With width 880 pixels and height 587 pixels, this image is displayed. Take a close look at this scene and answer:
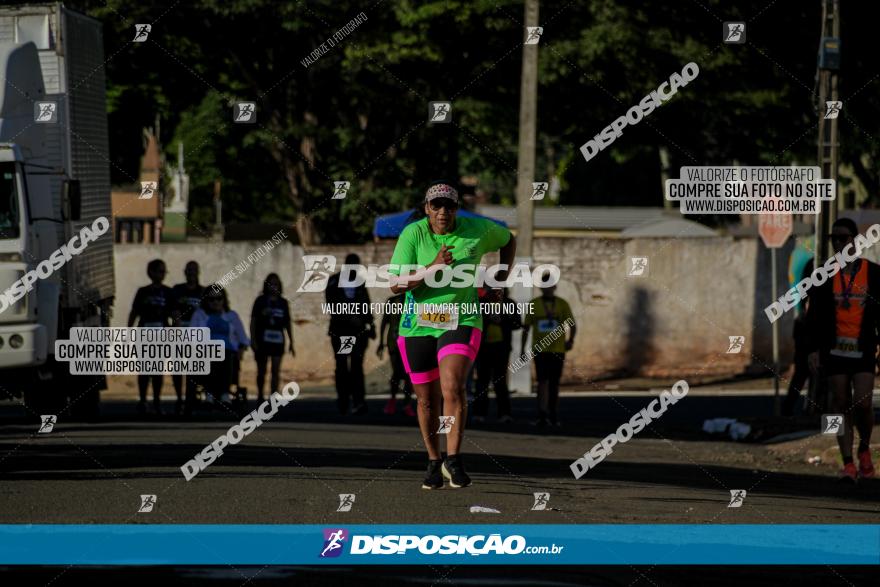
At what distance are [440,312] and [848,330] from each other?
397 centimetres

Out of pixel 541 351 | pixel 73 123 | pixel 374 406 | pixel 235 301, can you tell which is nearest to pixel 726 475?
pixel 541 351

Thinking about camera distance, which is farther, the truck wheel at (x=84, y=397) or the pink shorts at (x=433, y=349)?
the truck wheel at (x=84, y=397)

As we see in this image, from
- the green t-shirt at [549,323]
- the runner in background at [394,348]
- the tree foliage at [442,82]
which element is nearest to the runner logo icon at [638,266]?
the tree foliage at [442,82]

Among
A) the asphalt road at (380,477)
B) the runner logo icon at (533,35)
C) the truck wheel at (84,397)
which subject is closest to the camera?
the asphalt road at (380,477)

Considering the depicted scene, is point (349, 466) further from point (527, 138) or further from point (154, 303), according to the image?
point (527, 138)

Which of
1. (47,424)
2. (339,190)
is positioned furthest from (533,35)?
(47,424)

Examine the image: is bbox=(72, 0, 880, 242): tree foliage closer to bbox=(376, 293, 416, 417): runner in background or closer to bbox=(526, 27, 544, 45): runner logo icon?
bbox=(526, 27, 544, 45): runner logo icon

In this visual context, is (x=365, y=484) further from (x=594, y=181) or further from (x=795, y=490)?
(x=594, y=181)

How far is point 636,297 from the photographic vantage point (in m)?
31.5

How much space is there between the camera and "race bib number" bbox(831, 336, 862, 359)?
1381 cm

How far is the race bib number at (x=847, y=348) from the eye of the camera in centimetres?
1381

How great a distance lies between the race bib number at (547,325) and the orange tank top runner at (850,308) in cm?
656

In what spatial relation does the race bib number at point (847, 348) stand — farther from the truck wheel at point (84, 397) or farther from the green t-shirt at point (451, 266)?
the truck wheel at point (84, 397)

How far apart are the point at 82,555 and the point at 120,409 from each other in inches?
605
